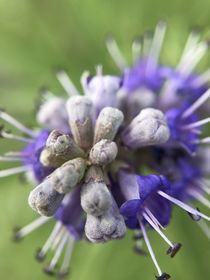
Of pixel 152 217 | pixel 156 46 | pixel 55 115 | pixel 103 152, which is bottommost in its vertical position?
pixel 152 217

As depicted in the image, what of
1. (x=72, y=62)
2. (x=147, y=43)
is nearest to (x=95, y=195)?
(x=147, y=43)

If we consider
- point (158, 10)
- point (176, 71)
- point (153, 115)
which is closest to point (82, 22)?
point (158, 10)

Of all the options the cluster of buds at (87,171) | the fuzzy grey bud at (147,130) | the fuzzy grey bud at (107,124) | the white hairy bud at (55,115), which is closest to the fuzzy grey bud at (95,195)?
the cluster of buds at (87,171)

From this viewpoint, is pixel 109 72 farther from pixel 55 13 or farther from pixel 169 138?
pixel 169 138

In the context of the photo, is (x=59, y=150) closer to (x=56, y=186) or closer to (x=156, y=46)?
(x=56, y=186)

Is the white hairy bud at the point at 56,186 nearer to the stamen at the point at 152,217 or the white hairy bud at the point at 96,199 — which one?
the white hairy bud at the point at 96,199

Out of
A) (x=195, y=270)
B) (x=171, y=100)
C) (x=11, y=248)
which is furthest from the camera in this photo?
(x=11, y=248)
